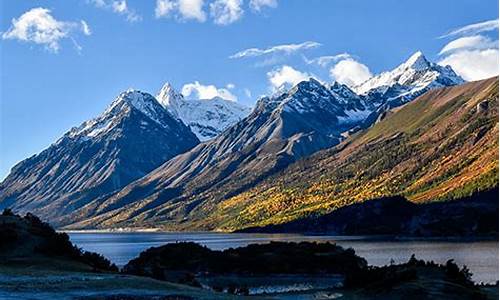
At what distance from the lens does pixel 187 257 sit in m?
132

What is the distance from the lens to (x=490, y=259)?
141250mm

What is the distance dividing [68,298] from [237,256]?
75.5m

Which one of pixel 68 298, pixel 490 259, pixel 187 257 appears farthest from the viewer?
pixel 490 259

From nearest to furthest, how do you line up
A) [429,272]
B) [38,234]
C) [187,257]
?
[429,272] → [38,234] → [187,257]

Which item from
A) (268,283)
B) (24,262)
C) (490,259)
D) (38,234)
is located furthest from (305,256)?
(24,262)

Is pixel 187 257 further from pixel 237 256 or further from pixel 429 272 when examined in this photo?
pixel 429 272

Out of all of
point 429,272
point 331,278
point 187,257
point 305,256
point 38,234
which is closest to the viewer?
point 429,272

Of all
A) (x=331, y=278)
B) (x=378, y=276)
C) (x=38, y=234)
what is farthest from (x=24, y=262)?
(x=331, y=278)

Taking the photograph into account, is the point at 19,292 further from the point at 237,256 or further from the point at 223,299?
the point at 237,256

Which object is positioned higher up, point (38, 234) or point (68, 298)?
point (38, 234)

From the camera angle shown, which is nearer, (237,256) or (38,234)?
(38,234)

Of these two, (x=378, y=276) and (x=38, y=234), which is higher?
(x=38, y=234)

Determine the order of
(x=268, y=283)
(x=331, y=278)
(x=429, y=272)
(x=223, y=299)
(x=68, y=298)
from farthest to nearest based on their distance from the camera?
(x=331, y=278) < (x=268, y=283) < (x=429, y=272) < (x=223, y=299) < (x=68, y=298)

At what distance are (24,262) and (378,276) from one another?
37130 mm
